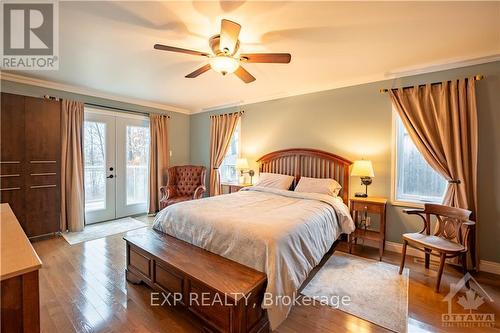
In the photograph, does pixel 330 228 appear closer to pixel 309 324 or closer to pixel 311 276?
pixel 311 276

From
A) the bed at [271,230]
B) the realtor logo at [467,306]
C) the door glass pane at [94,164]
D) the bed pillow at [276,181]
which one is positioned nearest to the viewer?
the bed at [271,230]

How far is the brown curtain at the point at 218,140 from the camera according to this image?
196 inches

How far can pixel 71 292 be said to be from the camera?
7.26ft

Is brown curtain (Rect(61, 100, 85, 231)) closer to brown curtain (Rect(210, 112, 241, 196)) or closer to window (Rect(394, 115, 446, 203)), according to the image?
brown curtain (Rect(210, 112, 241, 196))

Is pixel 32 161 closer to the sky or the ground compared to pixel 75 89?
closer to the ground

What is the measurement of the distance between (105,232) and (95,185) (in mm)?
1056

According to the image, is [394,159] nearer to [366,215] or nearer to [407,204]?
[407,204]

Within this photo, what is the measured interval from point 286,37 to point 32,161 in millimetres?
4035

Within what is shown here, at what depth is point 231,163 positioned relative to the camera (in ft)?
17.5

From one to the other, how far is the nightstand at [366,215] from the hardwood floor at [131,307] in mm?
A: 461

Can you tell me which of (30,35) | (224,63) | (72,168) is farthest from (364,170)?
(72,168)

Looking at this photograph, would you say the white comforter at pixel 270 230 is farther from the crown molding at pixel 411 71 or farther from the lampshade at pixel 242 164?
the crown molding at pixel 411 71

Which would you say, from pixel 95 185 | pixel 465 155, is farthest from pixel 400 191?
pixel 95 185

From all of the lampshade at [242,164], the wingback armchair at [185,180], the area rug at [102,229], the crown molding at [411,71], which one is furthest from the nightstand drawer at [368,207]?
the area rug at [102,229]
